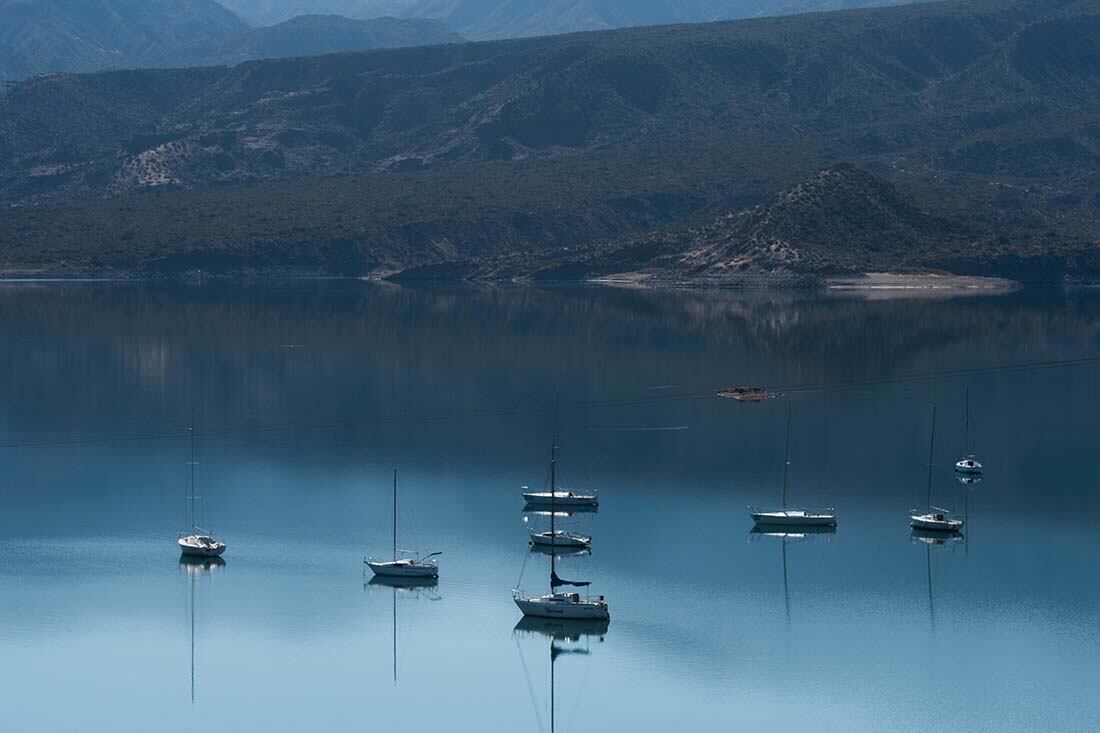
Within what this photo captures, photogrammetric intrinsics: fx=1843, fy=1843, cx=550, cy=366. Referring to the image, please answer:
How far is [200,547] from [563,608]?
13.3 meters

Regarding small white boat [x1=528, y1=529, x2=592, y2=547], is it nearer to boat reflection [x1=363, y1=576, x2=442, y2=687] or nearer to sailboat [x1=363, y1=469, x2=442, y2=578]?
sailboat [x1=363, y1=469, x2=442, y2=578]

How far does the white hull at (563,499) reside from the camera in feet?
213

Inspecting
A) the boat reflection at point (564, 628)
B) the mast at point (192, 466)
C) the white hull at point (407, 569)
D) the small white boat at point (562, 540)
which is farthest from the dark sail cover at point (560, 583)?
the mast at point (192, 466)

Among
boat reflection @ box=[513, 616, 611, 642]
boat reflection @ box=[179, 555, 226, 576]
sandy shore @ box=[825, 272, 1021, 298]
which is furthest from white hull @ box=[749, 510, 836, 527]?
sandy shore @ box=[825, 272, 1021, 298]

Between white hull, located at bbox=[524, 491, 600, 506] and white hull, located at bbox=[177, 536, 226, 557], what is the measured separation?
1219 centimetres

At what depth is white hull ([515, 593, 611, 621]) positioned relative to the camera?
49.9 m

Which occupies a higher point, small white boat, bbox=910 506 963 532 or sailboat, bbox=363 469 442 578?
small white boat, bbox=910 506 963 532

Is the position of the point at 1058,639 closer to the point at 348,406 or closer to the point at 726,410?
the point at 726,410

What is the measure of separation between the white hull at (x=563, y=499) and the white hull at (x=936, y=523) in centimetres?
1120

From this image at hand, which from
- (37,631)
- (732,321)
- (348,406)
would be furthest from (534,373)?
(37,631)

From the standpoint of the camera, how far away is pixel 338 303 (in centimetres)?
15812

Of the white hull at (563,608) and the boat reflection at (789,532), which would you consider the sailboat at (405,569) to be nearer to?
the white hull at (563,608)

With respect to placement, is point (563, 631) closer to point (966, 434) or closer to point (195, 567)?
point (195, 567)

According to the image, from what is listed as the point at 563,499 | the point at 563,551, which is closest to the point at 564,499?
the point at 563,499
